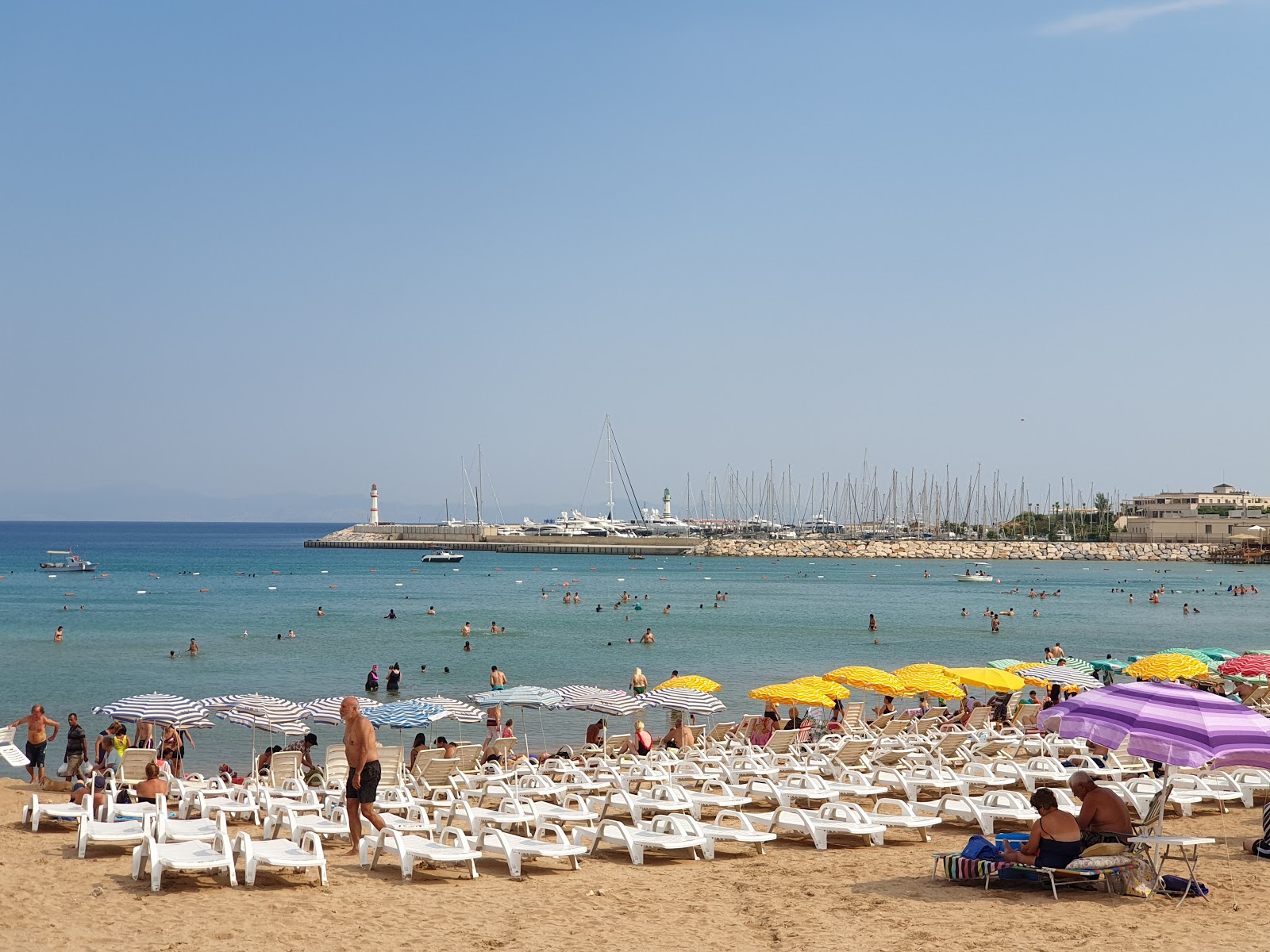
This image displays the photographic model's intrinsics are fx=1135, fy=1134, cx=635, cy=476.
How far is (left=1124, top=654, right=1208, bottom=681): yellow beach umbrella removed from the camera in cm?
1977

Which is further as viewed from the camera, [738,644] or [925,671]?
[738,644]

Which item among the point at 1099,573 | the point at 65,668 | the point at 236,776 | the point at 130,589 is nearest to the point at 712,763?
the point at 236,776

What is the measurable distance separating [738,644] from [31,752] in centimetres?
2786

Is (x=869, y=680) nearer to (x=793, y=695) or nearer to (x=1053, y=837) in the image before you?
(x=793, y=695)

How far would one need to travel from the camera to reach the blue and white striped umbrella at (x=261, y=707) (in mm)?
15930

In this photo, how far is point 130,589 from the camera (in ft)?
234

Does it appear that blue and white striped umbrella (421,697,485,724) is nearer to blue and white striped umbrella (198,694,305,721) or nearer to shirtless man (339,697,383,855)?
blue and white striped umbrella (198,694,305,721)

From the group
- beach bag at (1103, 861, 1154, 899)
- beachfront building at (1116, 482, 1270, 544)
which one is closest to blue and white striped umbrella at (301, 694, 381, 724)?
beach bag at (1103, 861, 1154, 899)

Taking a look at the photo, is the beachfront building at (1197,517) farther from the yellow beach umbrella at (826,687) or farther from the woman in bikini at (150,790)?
the woman in bikini at (150,790)

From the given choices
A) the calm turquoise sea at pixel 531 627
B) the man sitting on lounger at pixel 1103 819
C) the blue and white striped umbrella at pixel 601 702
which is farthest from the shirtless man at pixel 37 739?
the man sitting on lounger at pixel 1103 819

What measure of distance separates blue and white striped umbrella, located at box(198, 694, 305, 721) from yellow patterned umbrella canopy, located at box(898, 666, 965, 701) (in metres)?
9.83

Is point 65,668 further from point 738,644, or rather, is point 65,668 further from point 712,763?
point 712,763

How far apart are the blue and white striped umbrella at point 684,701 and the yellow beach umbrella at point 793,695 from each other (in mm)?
684

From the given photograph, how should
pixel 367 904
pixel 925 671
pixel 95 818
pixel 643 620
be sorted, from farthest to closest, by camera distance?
1. pixel 643 620
2. pixel 925 671
3. pixel 95 818
4. pixel 367 904
